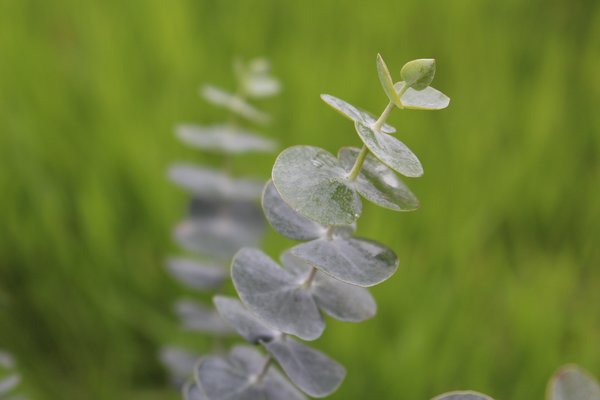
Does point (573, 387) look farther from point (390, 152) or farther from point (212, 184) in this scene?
point (212, 184)

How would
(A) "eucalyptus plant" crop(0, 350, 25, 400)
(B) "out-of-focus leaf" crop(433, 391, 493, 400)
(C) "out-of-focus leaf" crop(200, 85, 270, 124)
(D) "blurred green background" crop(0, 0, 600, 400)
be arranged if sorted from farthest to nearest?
1. (D) "blurred green background" crop(0, 0, 600, 400)
2. (C) "out-of-focus leaf" crop(200, 85, 270, 124)
3. (A) "eucalyptus plant" crop(0, 350, 25, 400)
4. (B) "out-of-focus leaf" crop(433, 391, 493, 400)

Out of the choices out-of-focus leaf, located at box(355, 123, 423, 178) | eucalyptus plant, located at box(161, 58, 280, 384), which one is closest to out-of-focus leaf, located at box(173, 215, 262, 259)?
eucalyptus plant, located at box(161, 58, 280, 384)

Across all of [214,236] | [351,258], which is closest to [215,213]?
[214,236]

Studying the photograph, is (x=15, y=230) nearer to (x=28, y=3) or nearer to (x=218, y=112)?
(x=218, y=112)

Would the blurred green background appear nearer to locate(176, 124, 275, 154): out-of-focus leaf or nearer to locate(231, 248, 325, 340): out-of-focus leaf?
locate(176, 124, 275, 154): out-of-focus leaf

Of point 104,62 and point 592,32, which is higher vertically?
point 592,32

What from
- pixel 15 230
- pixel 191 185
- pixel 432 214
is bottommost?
pixel 15 230

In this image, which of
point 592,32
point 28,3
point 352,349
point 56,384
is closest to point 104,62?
point 28,3
